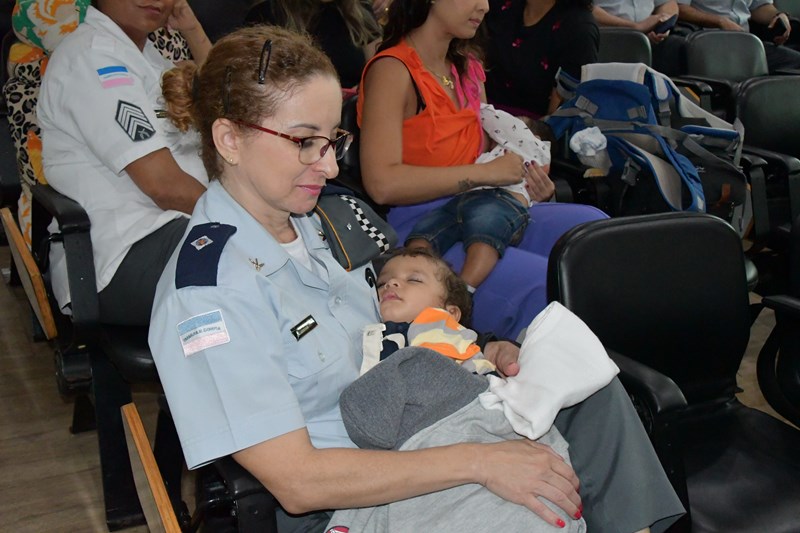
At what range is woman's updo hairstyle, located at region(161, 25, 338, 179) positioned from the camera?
1367 millimetres

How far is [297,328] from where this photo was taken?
1.38 metres

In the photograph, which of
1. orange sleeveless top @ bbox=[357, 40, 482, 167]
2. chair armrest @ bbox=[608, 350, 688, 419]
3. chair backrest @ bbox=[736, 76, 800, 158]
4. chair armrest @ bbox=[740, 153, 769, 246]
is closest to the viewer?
chair armrest @ bbox=[608, 350, 688, 419]

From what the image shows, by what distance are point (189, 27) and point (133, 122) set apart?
722mm

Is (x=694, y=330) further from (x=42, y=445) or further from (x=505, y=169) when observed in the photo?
(x=42, y=445)

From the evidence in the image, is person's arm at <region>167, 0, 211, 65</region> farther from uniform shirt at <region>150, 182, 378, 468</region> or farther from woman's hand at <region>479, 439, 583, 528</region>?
woman's hand at <region>479, 439, 583, 528</region>

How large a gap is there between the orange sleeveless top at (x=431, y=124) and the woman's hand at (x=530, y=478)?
125 centimetres

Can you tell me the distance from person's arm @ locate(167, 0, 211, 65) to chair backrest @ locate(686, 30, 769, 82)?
114 inches

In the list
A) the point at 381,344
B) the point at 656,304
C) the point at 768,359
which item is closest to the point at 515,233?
the point at 656,304

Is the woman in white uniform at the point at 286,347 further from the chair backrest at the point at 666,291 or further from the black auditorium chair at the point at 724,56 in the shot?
the black auditorium chair at the point at 724,56

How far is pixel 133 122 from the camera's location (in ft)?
6.99

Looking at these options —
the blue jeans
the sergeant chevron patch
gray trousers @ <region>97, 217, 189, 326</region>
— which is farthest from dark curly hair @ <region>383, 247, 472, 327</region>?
the sergeant chevron patch

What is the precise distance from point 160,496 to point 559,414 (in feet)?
2.26

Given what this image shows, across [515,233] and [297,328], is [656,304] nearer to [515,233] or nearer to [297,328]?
[515,233]

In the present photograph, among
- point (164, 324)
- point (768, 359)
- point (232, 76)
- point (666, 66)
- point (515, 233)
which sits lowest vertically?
point (666, 66)
